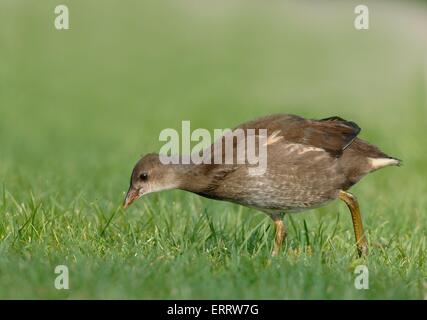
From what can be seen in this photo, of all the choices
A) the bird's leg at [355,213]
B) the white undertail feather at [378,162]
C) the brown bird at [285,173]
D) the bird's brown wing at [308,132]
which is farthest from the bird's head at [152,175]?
the white undertail feather at [378,162]

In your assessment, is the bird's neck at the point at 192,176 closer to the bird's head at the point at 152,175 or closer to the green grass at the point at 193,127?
the bird's head at the point at 152,175

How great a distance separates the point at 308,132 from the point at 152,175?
1312 mm

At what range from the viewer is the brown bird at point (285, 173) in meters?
6.80

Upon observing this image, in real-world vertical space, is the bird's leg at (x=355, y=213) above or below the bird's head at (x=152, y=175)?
below

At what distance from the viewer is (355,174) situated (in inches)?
285

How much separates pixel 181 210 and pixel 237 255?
2.04 metres

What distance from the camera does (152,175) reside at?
712 cm

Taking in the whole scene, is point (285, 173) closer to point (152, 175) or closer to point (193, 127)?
point (152, 175)

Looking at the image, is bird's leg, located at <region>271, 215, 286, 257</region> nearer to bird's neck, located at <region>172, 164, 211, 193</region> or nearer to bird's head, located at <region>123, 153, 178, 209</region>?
bird's neck, located at <region>172, 164, 211, 193</region>

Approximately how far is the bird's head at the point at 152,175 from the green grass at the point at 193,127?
0.94ft

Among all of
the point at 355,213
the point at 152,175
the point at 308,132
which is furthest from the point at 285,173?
the point at 152,175
